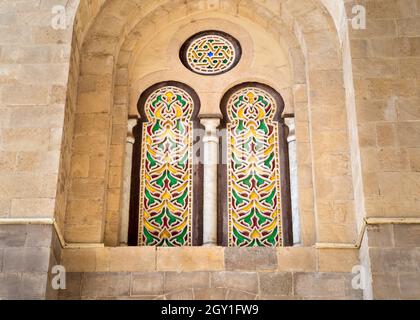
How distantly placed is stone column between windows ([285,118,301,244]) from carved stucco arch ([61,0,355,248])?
165 millimetres

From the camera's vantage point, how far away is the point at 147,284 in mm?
8750

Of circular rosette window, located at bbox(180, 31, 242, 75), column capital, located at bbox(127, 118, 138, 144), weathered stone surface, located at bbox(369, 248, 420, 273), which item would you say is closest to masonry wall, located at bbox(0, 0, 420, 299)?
weathered stone surface, located at bbox(369, 248, 420, 273)

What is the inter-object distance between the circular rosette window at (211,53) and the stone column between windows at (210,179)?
2.44 feet

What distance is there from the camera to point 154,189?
32.0 ft

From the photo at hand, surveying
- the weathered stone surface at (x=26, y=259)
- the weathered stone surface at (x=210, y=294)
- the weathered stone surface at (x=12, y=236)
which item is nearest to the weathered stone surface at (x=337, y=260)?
the weathered stone surface at (x=210, y=294)

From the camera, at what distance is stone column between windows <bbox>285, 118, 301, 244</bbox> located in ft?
30.7

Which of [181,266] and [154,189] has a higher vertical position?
[154,189]

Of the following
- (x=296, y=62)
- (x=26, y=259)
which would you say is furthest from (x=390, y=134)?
(x=26, y=259)

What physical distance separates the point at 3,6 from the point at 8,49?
604 mm

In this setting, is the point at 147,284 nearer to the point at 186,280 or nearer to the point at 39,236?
the point at 186,280

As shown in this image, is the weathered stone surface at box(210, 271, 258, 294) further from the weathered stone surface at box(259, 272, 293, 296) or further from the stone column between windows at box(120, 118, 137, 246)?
the stone column between windows at box(120, 118, 137, 246)

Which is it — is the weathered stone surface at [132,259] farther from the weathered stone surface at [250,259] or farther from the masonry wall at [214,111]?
the weathered stone surface at [250,259]

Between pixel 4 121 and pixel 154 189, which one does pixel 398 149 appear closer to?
pixel 154 189

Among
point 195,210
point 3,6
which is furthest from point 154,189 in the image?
point 3,6
